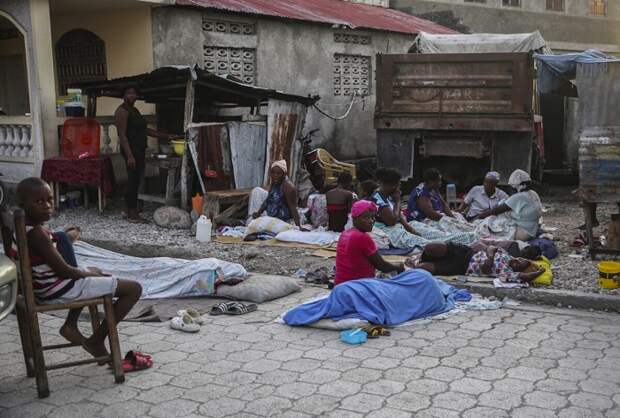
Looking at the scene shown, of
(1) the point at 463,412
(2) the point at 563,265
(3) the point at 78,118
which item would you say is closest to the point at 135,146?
(3) the point at 78,118

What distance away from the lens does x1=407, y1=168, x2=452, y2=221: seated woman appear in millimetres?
8695

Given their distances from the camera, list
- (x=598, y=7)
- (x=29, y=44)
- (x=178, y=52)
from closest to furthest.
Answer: (x=29, y=44) → (x=178, y=52) → (x=598, y=7)

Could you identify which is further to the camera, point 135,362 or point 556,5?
point 556,5

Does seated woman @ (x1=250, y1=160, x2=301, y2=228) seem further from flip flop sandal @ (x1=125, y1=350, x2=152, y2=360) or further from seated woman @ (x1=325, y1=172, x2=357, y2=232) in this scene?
flip flop sandal @ (x1=125, y1=350, x2=152, y2=360)

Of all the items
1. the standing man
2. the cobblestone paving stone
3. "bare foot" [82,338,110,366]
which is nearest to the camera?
the cobblestone paving stone

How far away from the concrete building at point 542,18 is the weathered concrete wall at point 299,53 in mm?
5091

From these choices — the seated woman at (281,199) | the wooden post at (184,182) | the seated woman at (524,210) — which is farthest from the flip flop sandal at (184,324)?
the wooden post at (184,182)

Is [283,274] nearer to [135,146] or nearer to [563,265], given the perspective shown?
[563,265]

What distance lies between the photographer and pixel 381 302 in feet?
17.8

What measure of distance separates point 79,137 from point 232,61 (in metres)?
3.47

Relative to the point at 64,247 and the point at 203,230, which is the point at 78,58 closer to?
the point at 203,230

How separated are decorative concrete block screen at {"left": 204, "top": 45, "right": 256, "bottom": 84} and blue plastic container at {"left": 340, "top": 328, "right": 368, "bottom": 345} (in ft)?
28.1

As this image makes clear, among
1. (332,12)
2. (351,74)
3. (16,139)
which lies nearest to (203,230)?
(16,139)

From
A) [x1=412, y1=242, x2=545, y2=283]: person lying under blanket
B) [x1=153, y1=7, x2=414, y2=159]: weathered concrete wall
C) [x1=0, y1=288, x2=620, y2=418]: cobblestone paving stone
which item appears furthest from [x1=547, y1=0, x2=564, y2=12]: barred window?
[x1=0, y1=288, x2=620, y2=418]: cobblestone paving stone
